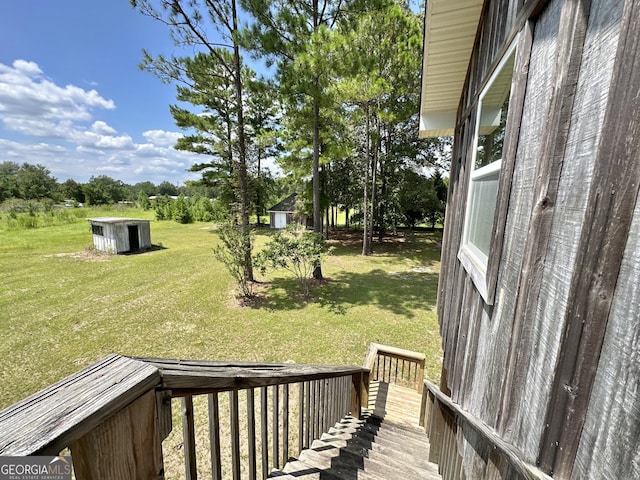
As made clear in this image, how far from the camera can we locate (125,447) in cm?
61

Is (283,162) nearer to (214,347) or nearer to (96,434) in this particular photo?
(214,347)

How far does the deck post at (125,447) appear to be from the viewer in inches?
21.2

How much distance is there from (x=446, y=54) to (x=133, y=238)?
54.3 feet

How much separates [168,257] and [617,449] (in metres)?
15.5

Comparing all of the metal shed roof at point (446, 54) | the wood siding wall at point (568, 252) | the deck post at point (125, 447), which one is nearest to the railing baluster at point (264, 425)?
the deck post at point (125, 447)

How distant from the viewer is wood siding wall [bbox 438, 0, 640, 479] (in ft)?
1.95

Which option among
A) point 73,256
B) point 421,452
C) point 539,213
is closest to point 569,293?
point 539,213

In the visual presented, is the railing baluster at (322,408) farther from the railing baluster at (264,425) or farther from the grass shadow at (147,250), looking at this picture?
the grass shadow at (147,250)

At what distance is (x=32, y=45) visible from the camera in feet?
55.0

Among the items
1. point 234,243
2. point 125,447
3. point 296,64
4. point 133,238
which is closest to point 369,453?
point 125,447

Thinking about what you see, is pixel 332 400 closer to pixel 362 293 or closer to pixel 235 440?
pixel 235 440

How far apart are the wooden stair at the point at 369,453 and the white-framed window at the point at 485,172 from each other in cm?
163

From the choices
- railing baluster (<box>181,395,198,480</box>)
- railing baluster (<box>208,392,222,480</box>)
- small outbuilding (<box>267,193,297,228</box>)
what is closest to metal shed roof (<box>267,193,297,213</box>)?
small outbuilding (<box>267,193,297,228</box>)

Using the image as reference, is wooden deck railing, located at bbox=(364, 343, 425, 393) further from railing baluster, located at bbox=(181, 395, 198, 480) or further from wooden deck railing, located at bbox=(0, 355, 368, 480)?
wooden deck railing, located at bbox=(0, 355, 368, 480)
